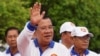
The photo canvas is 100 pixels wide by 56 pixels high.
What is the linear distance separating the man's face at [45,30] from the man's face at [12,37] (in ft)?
3.70

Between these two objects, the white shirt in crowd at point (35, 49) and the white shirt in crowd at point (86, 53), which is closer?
the white shirt in crowd at point (35, 49)

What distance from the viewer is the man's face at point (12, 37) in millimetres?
7917

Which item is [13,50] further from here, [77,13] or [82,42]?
[77,13]

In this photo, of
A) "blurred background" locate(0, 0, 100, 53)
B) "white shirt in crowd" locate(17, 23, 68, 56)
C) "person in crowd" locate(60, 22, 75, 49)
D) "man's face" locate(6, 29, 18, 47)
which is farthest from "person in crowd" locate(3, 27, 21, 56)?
"blurred background" locate(0, 0, 100, 53)

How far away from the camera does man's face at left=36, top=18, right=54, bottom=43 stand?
22.2 feet

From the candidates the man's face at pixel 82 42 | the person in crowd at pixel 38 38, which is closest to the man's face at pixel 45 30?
the person in crowd at pixel 38 38

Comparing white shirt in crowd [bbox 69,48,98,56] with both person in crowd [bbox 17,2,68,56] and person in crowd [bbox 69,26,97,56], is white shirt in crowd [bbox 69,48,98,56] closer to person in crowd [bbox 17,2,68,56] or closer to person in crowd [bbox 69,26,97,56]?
person in crowd [bbox 69,26,97,56]

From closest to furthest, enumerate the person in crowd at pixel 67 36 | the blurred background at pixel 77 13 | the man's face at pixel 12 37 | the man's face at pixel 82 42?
the man's face at pixel 82 42
the man's face at pixel 12 37
the person in crowd at pixel 67 36
the blurred background at pixel 77 13

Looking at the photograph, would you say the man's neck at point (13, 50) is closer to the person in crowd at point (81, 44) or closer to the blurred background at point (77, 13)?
the person in crowd at point (81, 44)

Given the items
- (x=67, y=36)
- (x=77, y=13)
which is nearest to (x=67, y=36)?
(x=67, y=36)

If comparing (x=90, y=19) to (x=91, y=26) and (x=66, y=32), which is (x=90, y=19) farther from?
(x=66, y=32)

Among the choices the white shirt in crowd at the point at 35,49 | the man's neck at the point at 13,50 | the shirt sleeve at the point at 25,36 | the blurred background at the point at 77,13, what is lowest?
the blurred background at the point at 77,13

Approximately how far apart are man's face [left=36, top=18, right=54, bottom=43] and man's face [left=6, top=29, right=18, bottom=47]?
113cm

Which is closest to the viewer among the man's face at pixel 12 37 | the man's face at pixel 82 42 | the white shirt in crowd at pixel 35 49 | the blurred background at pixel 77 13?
the white shirt in crowd at pixel 35 49
